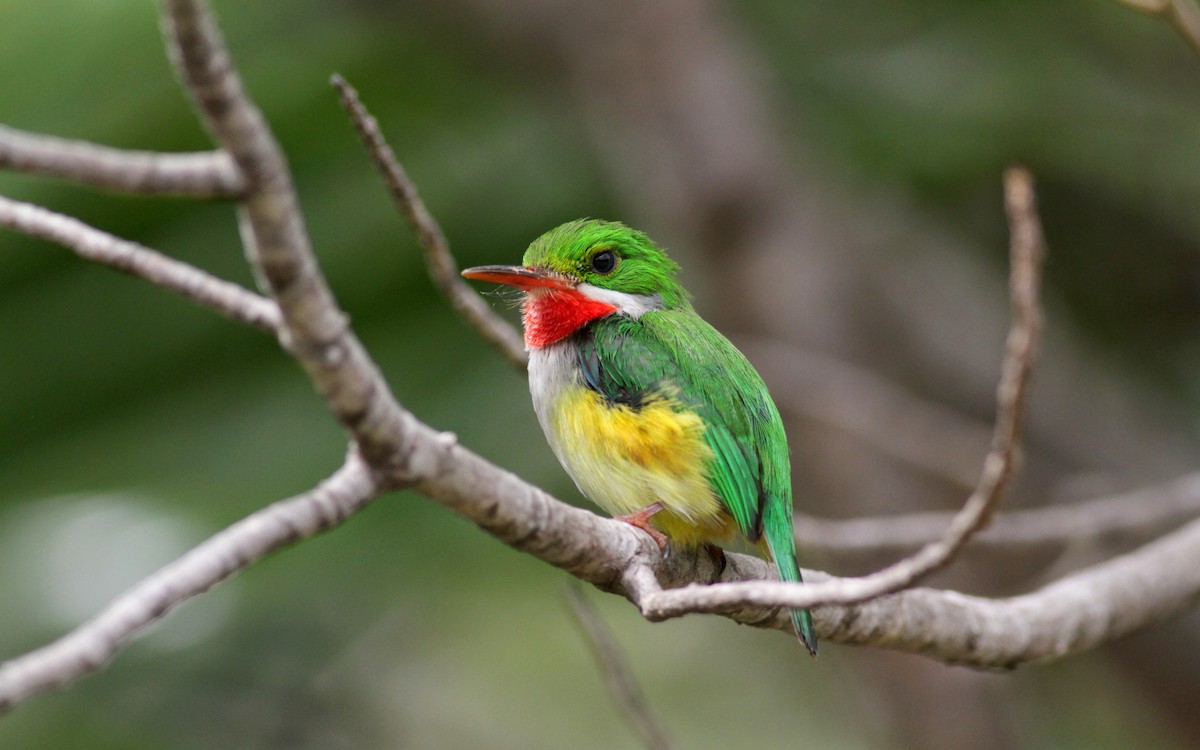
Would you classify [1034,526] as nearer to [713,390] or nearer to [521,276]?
[713,390]

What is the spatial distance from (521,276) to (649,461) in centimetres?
52

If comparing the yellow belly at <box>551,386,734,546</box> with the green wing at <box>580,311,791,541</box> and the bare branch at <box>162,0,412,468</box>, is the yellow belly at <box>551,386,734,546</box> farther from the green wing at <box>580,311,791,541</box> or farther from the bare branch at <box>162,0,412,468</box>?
the bare branch at <box>162,0,412,468</box>

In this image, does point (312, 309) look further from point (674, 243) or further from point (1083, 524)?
point (674, 243)

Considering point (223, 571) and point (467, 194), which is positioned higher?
point (223, 571)

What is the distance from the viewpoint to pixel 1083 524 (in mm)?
3770

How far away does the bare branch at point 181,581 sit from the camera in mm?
1091

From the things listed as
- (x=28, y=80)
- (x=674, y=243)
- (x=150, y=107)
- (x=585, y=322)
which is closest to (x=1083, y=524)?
(x=585, y=322)

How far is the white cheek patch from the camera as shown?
3082 millimetres

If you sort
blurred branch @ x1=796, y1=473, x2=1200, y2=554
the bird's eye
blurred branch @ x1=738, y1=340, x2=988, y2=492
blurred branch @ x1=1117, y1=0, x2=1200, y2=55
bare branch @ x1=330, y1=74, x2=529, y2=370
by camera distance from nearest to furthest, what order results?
1. bare branch @ x1=330, y1=74, x2=529, y2=370
2. blurred branch @ x1=1117, y1=0, x2=1200, y2=55
3. the bird's eye
4. blurred branch @ x1=796, y1=473, x2=1200, y2=554
5. blurred branch @ x1=738, y1=340, x2=988, y2=492

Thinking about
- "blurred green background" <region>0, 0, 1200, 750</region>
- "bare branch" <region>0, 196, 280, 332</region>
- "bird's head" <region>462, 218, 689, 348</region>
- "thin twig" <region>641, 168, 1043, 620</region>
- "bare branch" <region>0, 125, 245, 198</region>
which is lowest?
"blurred green background" <region>0, 0, 1200, 750</region>

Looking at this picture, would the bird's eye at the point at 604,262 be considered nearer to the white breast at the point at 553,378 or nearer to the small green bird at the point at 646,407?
the small green bird at the point at 646,407

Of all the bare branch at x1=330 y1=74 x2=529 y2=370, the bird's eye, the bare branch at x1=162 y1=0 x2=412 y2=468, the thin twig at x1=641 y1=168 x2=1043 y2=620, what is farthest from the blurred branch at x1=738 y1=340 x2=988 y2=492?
the bare branch at x1=162 y1=0 x2=412 y2=468

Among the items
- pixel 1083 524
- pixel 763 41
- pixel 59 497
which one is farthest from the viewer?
pixel 763 41

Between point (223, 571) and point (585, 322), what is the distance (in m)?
1.87
